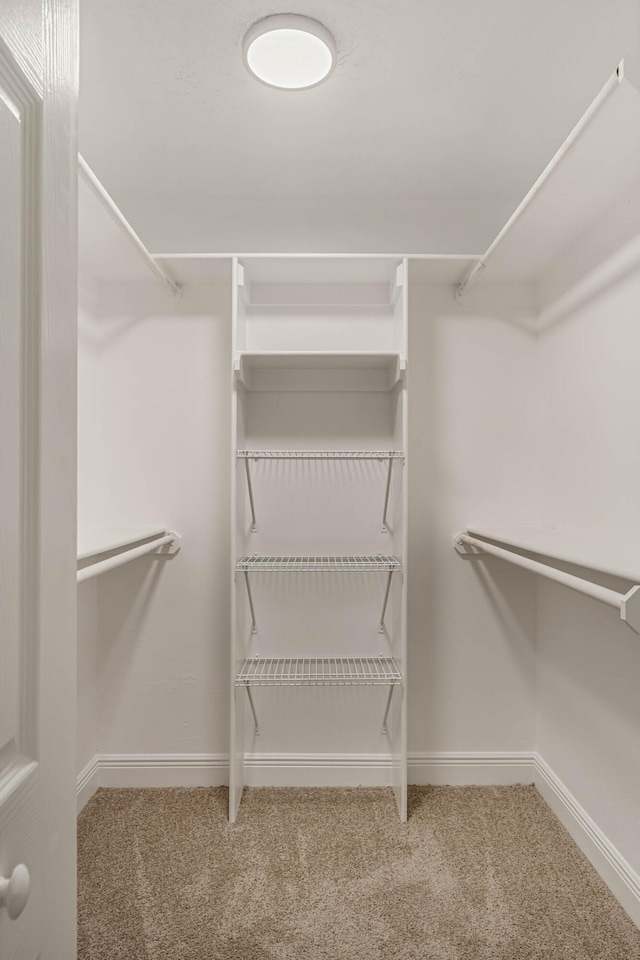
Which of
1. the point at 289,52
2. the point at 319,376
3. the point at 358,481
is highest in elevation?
the point at 289,52

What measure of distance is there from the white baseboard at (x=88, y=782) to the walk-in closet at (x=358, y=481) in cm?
2

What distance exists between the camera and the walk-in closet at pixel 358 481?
5.10 ft

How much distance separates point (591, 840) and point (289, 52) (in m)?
2.55

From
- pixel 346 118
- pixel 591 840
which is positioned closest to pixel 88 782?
pixel 591 840

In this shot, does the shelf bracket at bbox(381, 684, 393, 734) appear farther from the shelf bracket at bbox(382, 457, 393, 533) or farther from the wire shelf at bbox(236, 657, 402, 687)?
the shelf bracket at bbox(382, 457, 393, 533)

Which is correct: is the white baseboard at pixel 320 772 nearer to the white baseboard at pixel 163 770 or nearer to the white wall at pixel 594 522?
the white baseboard at pixel 163 770

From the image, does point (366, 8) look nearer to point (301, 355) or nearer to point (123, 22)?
point (123, 22)

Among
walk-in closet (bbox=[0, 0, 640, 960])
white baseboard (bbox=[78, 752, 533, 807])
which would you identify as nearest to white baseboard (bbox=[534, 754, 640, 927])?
walk-in closet (bbox=[0, 0, 640, 960])

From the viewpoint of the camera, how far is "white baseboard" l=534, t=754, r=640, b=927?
5.38ft

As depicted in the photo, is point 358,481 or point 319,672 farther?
point 358,481

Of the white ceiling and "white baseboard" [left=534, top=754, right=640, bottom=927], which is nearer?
the white ceiling

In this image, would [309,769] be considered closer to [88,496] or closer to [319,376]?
[88,496]

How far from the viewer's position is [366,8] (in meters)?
1.37

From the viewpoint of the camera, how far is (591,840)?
6.12ft
